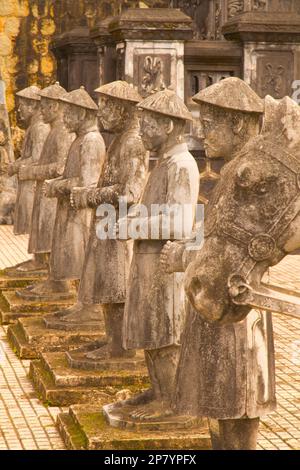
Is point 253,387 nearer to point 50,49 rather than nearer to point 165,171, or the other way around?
point 165,171

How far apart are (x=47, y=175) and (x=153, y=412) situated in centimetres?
391

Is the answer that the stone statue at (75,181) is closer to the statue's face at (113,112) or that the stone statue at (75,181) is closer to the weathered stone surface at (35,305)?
the weathered stone surface at (35,305)

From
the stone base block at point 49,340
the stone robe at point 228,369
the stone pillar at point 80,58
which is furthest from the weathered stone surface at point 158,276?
the stone pillar at point 80,58

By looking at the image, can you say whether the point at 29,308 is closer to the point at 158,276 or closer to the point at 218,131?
the point at 158,276

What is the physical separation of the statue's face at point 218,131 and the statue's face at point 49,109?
545cm

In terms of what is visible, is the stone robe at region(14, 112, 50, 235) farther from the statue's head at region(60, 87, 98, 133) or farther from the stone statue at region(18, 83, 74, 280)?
the statue's head at region(60, 87, 98, 133)

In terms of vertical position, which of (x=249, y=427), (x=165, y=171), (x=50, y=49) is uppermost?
(x=165, y=171)

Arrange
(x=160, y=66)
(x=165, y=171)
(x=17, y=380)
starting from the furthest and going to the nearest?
1. (x=160, y=66)
2. (x=17, y=380)
3. (x=165, y=171)

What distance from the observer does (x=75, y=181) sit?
861 centimetres

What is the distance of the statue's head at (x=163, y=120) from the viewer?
6.29 m

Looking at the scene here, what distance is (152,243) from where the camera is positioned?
6.34 m

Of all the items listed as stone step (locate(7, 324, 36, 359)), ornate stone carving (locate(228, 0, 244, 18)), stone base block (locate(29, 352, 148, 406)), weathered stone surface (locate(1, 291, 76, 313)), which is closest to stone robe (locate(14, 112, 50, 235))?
weathered stone surface (locate(1, 291, 76, 313))
